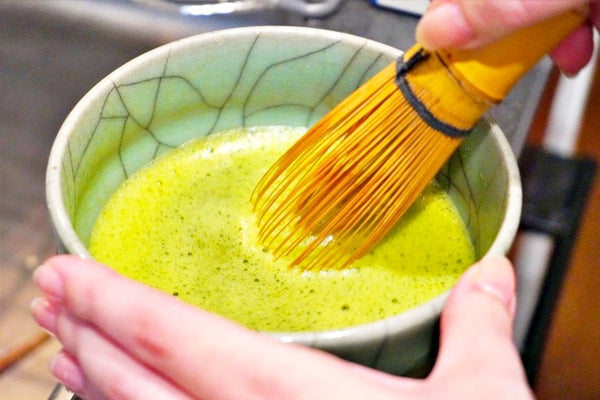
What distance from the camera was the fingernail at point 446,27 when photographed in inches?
13.1

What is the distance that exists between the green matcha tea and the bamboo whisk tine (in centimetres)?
1

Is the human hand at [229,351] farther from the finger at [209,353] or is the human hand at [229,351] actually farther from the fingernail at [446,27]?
the fingernail at [446,27]

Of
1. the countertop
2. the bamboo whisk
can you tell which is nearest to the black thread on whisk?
the bamboo whisk

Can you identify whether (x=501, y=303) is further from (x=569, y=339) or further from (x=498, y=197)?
(x=569, y=339)

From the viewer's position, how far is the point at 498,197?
40 centimetres

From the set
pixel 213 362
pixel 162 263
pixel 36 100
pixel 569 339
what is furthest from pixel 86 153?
pixel 569 339

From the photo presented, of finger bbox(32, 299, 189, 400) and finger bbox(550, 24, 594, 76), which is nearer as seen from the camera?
finger bbox(32, 299, 189, 400)

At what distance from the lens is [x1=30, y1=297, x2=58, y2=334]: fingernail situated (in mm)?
333

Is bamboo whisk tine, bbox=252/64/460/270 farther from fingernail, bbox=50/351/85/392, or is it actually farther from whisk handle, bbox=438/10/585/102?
fingernail, bbox=50/351/85/392

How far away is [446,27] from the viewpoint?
34 cm

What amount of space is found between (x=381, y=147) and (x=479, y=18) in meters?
0.10

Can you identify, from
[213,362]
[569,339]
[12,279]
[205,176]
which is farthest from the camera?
[569,339]

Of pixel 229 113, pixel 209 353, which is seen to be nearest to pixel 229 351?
A: pixel 209 353

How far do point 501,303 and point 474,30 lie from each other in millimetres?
122
